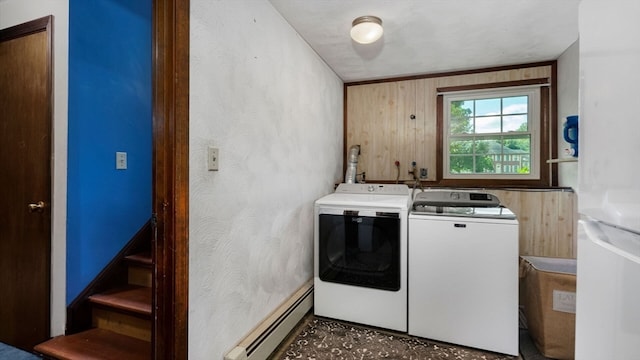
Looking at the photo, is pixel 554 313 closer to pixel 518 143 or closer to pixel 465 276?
pixel 465 276

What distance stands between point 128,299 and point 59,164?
949 mm

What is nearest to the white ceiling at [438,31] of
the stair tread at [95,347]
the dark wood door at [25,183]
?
the dark wood door at [25,183]

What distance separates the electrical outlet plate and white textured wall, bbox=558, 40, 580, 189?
262 centimetres

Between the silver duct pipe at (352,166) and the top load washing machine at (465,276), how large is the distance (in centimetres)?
101

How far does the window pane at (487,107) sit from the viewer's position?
288 centimetres

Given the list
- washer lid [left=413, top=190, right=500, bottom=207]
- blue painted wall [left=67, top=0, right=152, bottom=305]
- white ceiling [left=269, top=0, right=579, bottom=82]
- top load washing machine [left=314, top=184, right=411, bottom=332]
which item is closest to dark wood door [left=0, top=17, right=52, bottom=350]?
blue painted wall [left=67, top=0, right=152, bottom=305]

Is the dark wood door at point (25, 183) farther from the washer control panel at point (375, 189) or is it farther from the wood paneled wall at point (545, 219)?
the wood paneled wall at point (545, 219)

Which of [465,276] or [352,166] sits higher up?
[352,166]

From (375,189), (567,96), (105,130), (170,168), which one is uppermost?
(567,96)

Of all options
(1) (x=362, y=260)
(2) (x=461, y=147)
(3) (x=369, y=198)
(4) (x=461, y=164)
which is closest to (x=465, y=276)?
(1) (x=362, y=260)

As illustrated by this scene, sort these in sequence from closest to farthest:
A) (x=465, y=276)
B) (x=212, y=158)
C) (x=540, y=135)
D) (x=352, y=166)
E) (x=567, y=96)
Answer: (x=212, y=158)
(x=465, y=276)
(x=567, y=96)
(x=540, y=135)
(x=352, y=166)

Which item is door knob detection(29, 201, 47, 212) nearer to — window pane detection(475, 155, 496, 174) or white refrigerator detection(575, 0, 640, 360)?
white refrigerator detection(575, 0, 640, 360)

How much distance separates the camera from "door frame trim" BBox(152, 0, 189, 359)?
43.9 inches

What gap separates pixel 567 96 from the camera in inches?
94.3
